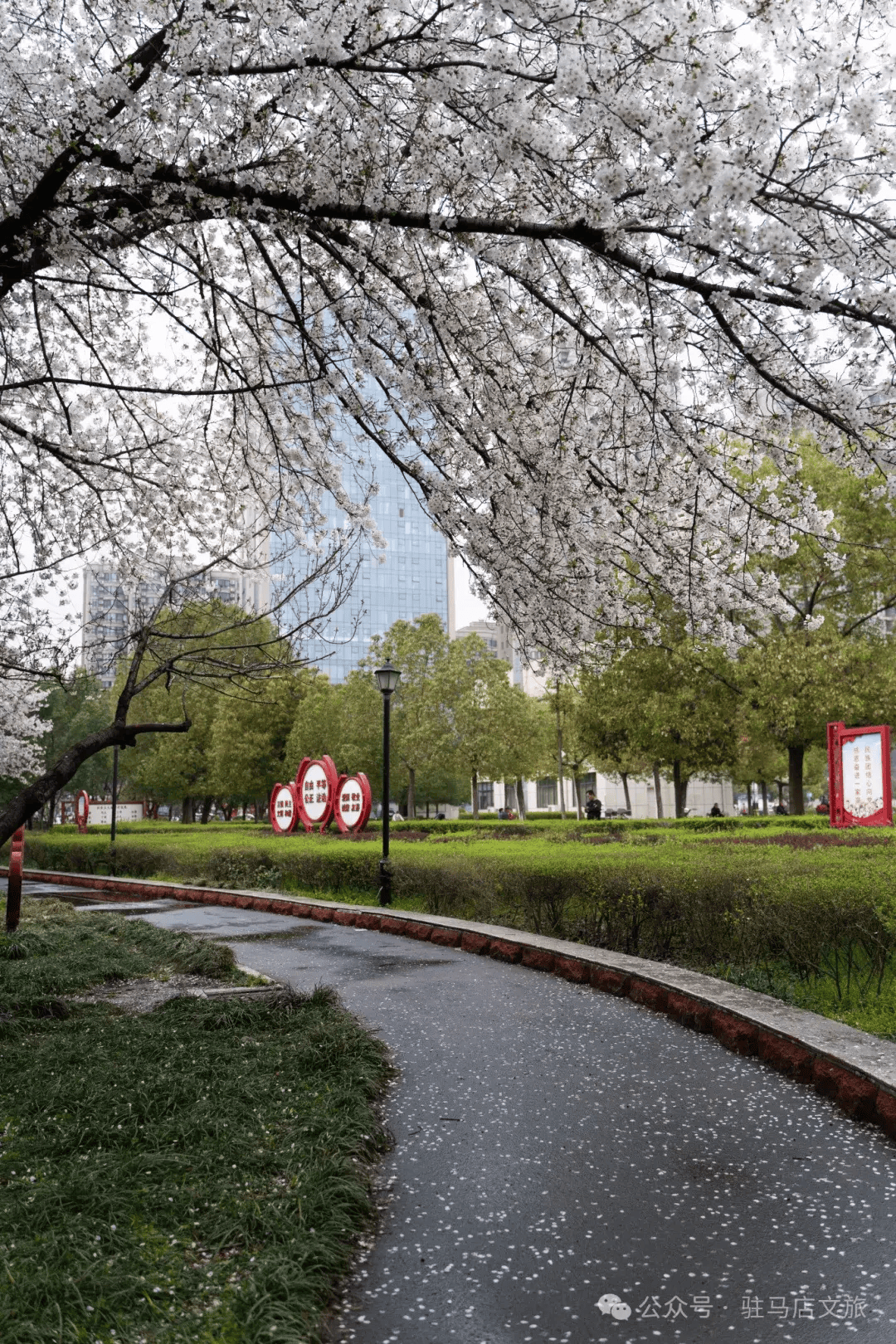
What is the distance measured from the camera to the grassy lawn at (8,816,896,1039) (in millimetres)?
6582

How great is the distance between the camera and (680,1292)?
303cm

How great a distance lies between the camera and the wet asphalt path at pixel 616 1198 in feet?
9.52

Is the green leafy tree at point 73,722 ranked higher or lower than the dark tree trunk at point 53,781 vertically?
higher

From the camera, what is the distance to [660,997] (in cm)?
681

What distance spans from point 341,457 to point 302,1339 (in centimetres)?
644

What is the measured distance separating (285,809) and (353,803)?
4.89 metres

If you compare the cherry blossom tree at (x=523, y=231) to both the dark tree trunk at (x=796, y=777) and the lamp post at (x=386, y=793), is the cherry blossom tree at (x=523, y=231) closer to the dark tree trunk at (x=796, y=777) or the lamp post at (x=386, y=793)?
the lamp post at (x=386, y=793)

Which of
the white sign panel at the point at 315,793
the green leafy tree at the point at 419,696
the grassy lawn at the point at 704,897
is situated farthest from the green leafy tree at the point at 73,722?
the grassy lawn at the point at 704,897

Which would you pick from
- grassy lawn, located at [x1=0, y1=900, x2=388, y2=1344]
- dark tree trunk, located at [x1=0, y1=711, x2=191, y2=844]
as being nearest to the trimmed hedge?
grassy lawn, located at [x1=0, y1=900, x2=388, y2=1344]

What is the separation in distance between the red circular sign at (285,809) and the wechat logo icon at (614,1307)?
24.0 metres

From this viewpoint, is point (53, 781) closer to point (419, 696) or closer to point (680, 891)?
point (680, 891)

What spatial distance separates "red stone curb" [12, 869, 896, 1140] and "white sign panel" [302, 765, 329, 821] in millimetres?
9813

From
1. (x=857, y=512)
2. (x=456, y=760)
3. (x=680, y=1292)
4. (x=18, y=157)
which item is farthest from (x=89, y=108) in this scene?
(x=456, y=760)

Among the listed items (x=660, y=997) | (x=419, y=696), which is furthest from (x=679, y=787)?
(x=660, y=997)
